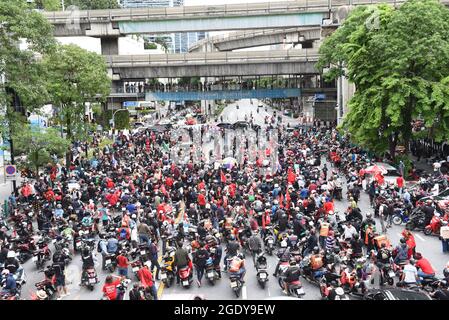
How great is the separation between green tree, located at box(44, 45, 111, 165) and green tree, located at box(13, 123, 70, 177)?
5302mm

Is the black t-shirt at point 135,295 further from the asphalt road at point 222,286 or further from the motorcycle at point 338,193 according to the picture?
the motorcycle at point 338,193

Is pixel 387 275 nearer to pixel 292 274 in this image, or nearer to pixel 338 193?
pixel 292 274

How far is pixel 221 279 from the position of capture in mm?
15016

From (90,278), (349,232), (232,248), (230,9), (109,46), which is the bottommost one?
(90,278)

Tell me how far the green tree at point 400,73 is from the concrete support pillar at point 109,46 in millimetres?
37386

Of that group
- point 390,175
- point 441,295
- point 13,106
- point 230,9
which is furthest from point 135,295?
point 230,9

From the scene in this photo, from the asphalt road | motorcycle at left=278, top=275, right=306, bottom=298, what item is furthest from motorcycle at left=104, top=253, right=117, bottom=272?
motorcycle at left=278, top=275, right=306, bottom=298

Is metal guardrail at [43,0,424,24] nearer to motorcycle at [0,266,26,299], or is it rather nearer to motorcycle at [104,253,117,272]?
motorcycle at [104,253,117,272]

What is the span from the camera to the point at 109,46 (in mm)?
61781

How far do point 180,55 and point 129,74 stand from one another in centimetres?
657

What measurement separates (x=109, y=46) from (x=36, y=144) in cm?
3801

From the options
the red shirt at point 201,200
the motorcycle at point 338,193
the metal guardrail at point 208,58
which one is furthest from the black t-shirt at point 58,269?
the metal guardrail at point 208,58

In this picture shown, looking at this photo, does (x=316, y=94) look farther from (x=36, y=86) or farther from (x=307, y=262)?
(x=307, y=262)

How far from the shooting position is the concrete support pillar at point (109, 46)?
2421 inches
